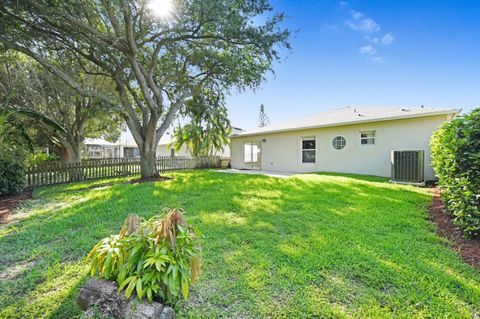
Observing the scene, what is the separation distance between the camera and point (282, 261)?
2781mm

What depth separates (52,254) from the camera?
118 inches

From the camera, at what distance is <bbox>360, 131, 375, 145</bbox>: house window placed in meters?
10.7

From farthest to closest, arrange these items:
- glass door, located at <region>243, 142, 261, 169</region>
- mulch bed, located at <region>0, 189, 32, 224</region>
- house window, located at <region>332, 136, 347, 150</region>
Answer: glass door, located at <region>243, 142, 261, 169</region> → house window, located at <region>332, 136, 347, 150</region> → mulch bed, located at <region>0, 189, 32, 224</region>

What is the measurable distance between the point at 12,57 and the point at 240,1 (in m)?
10.2

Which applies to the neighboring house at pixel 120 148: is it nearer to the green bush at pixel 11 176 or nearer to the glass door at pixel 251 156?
the glass door at pixel 251 156

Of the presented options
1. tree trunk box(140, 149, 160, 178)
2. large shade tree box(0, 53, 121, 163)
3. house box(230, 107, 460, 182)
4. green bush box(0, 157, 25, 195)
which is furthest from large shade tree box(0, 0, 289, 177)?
house box(230, 107, 460, 182)

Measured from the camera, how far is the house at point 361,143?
8.53m

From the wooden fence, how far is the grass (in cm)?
457

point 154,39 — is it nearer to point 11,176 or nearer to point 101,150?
point 11,176

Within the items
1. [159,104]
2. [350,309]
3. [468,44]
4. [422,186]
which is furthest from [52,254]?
[468,44]

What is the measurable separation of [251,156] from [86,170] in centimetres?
1075

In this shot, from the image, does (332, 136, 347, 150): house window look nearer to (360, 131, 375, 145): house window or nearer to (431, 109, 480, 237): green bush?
(360, 131, 375, 145): house window

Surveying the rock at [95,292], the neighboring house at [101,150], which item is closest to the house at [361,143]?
the rock at [95,292]

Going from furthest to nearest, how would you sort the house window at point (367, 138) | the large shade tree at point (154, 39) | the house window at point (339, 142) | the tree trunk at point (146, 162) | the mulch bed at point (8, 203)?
the house window at point (339, 142) → the house window at point (367, 138) → the tree trunk at point (146, 162) → the large shade tree at point (154, 39) → the mulch bed at point (8, 203)
